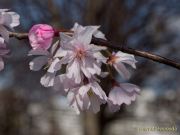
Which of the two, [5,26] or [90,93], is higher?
[5,26]

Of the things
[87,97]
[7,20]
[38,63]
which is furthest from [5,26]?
[87,97]

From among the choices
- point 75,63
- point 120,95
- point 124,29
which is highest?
point 75,63

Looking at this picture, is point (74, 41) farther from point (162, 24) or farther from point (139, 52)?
point (162, 24)

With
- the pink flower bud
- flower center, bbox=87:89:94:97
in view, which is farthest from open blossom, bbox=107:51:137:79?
the pink flower bud

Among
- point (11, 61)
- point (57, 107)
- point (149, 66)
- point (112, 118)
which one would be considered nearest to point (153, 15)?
point (149, 66)

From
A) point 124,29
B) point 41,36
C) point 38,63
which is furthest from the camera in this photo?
point 124,29

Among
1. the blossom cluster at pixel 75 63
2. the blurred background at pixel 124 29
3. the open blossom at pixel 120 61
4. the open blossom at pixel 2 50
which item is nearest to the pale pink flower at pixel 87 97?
the blossom cluster at pixel 75 63

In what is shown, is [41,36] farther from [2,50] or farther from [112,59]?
[112,59]

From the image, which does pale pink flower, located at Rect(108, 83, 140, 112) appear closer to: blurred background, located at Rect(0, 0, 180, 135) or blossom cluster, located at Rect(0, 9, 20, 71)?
blossom cluster, located at Rect(0, 9, 20, 71)
